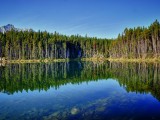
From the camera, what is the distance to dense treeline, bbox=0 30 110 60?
12338cm

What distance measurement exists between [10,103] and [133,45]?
9877cm

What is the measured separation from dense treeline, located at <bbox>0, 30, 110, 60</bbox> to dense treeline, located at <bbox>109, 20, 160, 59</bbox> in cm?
3729

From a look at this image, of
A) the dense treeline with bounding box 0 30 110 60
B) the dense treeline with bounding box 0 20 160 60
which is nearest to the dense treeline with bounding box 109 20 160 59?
the dense treeline with bounding box 0 20 160 60

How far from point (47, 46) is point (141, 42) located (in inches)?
2311

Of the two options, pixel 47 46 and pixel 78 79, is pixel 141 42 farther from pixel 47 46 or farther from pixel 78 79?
pixel 78 79

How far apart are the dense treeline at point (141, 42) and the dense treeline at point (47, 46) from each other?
1468 inches

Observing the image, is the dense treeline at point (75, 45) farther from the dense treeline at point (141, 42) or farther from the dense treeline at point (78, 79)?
the dense treeline at point (78, 79)

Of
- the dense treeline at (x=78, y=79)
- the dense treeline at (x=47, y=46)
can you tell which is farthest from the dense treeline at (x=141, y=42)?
the dense treeline at (x=78, y=79)

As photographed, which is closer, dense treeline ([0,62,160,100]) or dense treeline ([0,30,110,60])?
dense treeline ([0,62,160,100])

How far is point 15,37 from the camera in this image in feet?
408

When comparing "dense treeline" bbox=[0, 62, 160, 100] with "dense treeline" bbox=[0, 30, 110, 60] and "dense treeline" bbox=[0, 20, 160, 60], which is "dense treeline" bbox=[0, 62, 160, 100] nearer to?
"dense treeline" bbox=[0, 20, 160, 60]

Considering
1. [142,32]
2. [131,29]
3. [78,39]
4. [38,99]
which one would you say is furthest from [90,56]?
[38,99]

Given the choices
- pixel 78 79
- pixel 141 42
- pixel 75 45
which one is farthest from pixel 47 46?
pixel 78 79

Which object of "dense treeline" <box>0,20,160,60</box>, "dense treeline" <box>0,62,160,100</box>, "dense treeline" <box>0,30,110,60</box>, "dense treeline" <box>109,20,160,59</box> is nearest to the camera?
"dense treeline" <box>0,62,160,100</box>
